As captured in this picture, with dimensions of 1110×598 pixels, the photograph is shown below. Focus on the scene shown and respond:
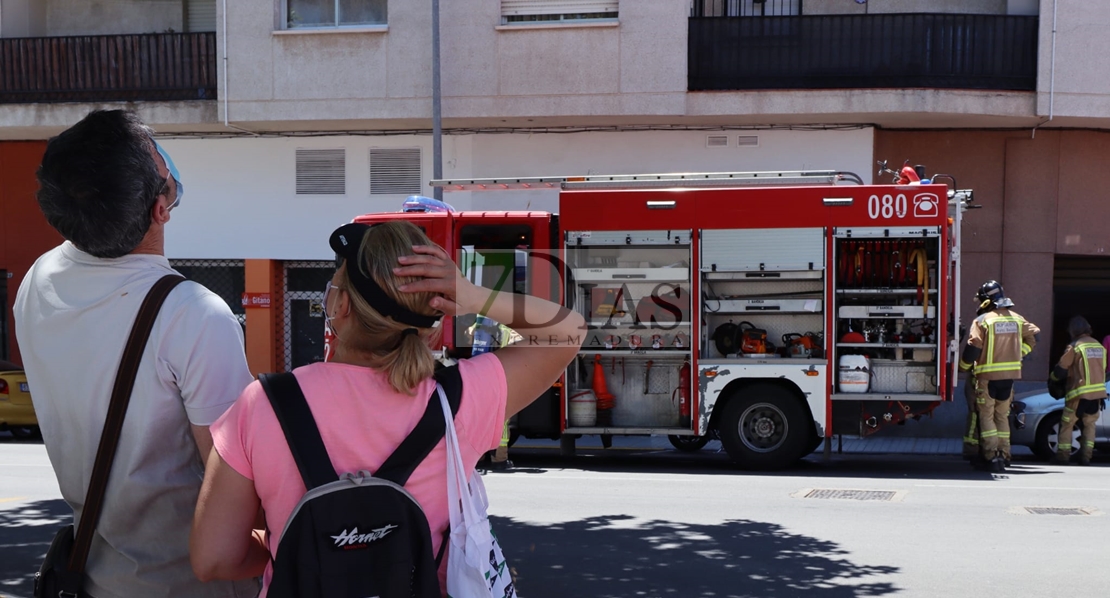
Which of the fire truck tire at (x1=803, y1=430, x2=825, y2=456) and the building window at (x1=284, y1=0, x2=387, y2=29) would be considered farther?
the building window at (x1=284, y1=0, x2=387, y2=29)

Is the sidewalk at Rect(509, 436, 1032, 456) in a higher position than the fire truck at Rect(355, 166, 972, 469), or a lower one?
lower

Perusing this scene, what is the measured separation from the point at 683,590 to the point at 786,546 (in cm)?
144

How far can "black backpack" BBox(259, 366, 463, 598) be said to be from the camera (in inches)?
83.3

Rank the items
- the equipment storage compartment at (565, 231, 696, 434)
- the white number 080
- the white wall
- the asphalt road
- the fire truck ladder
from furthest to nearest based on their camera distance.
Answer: the white wall < the equipment storage compartment at (565, 231, 696, 434) < the fire truck ladder < the white number 080 < the asphalt road

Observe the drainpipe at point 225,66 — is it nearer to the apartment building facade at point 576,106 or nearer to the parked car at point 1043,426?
the apartment building facade at point 576,106

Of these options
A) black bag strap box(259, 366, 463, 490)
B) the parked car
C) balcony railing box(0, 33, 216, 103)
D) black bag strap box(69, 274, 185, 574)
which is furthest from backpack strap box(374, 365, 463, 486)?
balcony railing box(0, 33, 216, 103)

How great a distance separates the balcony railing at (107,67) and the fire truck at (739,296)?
8.16 meters

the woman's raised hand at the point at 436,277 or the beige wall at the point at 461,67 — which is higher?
the beige wall at the point at 461,67

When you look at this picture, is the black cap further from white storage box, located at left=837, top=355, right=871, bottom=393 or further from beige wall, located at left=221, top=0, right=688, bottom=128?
beige wall, located at left=221, top=0, right=688, bottom=128

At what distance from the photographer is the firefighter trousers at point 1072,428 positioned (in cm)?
1233

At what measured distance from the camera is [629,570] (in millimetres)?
6793

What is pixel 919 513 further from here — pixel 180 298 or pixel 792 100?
pixel 792 100

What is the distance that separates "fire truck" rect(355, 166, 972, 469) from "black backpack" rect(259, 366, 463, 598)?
906 centimetres

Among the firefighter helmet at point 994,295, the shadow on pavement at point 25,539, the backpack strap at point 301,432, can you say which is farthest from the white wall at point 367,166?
the backpack strap at point 301,432
